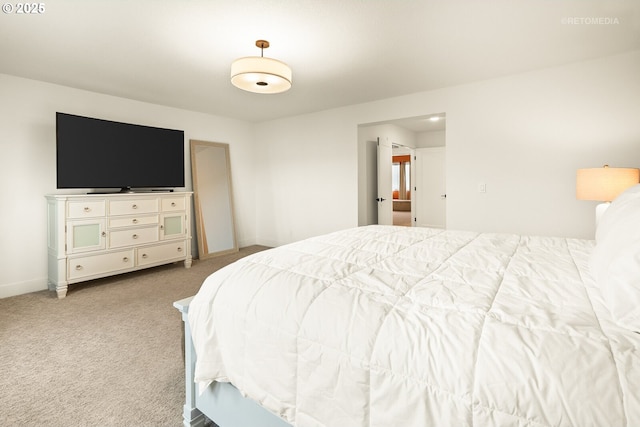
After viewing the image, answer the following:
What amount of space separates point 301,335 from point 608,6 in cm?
305

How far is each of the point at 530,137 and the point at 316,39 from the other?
8.41 ft

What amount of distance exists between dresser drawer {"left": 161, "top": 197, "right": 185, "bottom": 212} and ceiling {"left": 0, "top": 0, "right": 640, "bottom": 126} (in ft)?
4.82

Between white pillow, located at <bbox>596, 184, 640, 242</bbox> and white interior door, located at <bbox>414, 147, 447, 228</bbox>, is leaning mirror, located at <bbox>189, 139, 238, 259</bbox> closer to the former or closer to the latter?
white interior door, located at <bbox>414, 147, 447, 228</bbox>

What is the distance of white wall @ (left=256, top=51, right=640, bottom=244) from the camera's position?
3043 millimetres

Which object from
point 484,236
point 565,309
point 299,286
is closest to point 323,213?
point 484,236

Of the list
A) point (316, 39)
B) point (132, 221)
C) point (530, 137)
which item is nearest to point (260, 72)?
point (316, 39)

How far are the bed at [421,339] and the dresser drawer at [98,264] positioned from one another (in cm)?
290

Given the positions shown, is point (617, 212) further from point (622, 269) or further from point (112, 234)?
point (112, 234)

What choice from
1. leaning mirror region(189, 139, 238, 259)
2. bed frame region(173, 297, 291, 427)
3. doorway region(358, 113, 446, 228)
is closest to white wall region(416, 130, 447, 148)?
doorway region(358, 113, 446, 228)

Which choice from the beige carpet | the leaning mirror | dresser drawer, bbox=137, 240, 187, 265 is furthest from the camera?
the leaning mirror

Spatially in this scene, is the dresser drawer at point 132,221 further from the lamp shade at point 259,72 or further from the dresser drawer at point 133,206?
the lamp shade at point 259,72

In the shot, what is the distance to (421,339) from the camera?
0.87 meters

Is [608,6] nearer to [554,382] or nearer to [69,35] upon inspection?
[554,382]

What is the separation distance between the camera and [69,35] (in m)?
2.56
